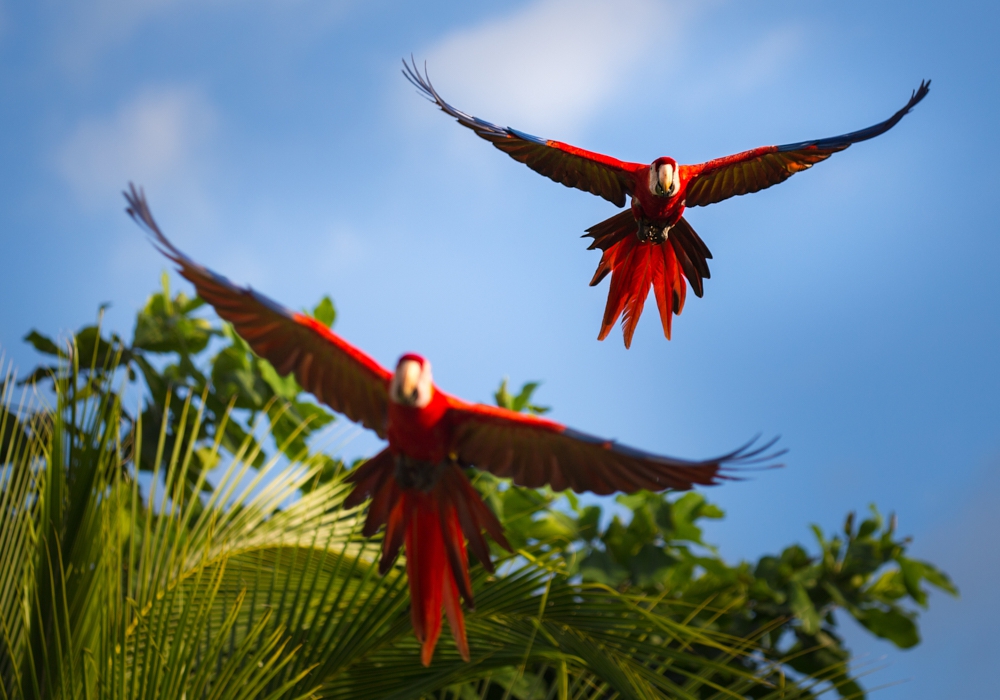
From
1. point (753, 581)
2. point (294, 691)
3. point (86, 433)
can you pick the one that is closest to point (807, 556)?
point (753, 581)

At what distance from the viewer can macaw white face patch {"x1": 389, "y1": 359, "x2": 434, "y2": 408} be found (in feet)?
2.98

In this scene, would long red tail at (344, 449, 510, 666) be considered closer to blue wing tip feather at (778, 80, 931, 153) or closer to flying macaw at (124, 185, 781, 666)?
flying macaw at (124, 185, 781, 666)

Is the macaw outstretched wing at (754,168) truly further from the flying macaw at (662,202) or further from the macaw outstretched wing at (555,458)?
the macaw outstretched wing at (555,458)

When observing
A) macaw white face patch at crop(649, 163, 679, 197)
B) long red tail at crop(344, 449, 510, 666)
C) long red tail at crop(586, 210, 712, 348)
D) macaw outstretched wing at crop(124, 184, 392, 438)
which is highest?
macaw white face patch at crop(649, 163, 679, 197)

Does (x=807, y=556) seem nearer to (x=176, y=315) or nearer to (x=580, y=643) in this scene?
(x=580, y=643)

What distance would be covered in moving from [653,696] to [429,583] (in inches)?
43.9

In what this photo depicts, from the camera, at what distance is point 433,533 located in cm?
99

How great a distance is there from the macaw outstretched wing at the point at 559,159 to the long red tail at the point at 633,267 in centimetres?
7

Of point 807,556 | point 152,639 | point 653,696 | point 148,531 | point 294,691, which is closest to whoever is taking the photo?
point 152,639

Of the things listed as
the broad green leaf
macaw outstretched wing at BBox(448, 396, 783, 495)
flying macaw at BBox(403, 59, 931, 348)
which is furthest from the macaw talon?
the broad green leaf

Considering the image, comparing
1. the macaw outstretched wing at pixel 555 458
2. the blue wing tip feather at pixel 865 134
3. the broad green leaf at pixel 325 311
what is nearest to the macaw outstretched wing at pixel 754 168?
the blue wing tip feather at pixel 865 134

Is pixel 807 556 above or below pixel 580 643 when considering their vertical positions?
above

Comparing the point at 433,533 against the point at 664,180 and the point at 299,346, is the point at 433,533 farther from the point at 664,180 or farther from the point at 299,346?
the point at 664,180

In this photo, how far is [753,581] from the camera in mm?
3830
